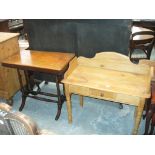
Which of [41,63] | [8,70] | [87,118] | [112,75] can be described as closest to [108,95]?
[112,75]

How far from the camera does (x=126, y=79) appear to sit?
8.46 ft

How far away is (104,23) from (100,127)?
148 cm

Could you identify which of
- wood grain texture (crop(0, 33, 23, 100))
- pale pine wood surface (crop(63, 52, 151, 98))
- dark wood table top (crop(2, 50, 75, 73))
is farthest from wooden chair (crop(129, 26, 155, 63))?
wood grain texture (crop(0, 33, 23, 100))

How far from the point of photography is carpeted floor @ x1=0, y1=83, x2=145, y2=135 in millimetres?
Result: 2906

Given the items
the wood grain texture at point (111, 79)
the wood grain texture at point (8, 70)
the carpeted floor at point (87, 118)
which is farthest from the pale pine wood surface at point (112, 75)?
the wood grain texture at point (8, 70)

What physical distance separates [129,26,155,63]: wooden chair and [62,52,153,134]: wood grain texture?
120 cm

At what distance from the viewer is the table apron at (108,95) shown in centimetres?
234

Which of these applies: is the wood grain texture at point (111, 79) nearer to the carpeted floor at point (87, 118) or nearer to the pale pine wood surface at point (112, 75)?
the pale pine wood surface at point (112, 75)

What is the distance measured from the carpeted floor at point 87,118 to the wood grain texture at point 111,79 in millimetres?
206

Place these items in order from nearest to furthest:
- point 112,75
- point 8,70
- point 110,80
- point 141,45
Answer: point 110,80 → point 112,75 → point 8,70 → point 141,45

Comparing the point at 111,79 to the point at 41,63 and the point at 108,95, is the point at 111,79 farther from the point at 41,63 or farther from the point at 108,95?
the point at 41,63

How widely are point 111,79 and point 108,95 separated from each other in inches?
10.1

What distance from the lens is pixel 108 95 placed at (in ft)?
8.04
